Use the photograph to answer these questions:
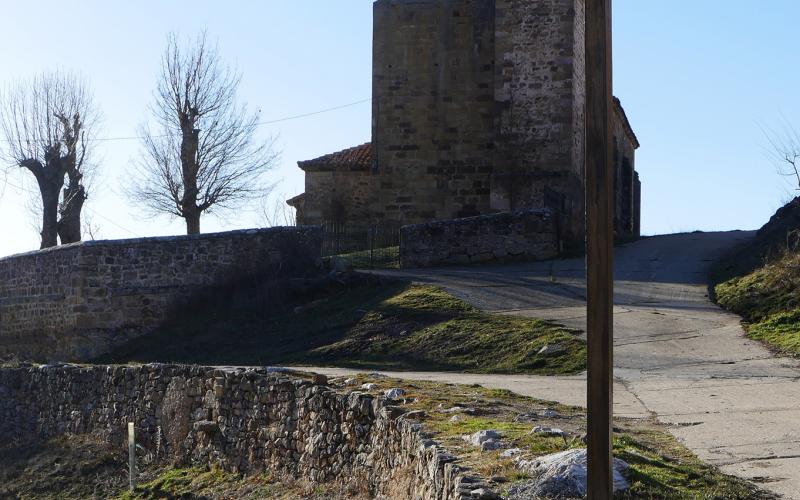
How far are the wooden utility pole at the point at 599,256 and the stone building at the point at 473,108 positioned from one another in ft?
74.2

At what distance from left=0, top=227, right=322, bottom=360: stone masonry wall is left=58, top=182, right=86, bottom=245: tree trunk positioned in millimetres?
7449

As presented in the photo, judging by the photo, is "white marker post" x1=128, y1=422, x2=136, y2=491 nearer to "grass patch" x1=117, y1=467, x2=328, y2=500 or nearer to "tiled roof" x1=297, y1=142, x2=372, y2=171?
"grass patch" x1=117, y1=467, x2=328, y2=500

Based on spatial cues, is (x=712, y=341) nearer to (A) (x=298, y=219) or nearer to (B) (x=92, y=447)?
(B) (x=92, y=447)

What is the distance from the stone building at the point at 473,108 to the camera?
2844 cm

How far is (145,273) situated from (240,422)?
37.9ft

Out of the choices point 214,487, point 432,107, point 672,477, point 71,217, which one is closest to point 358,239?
point 432,107

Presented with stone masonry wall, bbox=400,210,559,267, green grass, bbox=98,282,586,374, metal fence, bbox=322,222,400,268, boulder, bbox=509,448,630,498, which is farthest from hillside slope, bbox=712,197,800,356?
metal fence, bbox=322,222,400,268

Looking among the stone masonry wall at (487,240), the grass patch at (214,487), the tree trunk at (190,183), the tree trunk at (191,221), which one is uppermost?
the tree trunk at (190,183)

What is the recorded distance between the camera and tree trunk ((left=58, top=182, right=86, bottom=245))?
30609 mm

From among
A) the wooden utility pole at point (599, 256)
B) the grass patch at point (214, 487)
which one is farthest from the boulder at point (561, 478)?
the grass patch at point (214, 487)

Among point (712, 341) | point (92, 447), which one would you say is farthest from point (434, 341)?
point (92, 447)

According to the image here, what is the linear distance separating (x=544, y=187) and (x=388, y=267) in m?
4.90

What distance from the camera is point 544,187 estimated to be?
27.4m

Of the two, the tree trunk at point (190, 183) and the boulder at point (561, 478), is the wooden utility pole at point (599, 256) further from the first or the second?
the tree trunk at point (190, 183)
